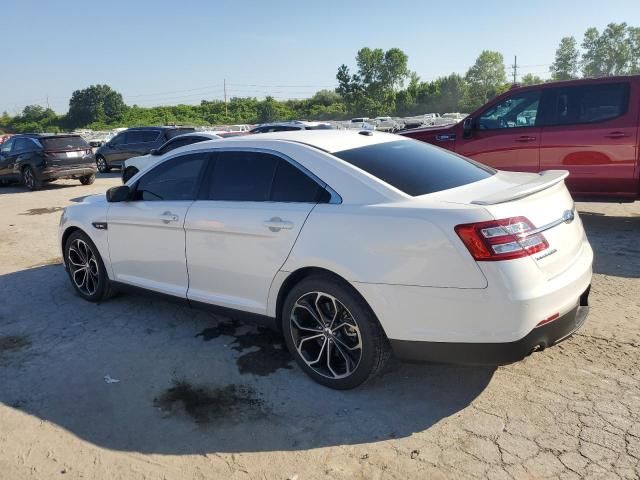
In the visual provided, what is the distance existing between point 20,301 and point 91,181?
1106cm

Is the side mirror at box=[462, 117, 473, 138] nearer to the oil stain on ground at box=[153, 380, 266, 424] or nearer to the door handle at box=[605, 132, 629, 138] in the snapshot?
the door handle at box=[605, 132, 629, 138]

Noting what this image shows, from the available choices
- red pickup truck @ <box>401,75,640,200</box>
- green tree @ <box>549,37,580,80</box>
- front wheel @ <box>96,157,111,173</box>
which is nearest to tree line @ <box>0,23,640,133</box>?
green tree @ <box>549,37,580,80</box>

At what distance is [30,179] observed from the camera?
1503 centimetres

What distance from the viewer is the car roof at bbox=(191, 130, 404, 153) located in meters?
3.74

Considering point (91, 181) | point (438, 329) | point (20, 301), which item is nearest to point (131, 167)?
point (91, 181)

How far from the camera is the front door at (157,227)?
4.26 m

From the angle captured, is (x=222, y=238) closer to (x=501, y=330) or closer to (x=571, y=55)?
(x=501, y=330)

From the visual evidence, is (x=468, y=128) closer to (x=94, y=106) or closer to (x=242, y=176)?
(x=242, y=176)

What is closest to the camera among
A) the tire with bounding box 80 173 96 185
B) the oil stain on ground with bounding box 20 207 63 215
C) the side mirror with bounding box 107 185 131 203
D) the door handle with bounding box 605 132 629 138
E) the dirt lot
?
the dirt lot

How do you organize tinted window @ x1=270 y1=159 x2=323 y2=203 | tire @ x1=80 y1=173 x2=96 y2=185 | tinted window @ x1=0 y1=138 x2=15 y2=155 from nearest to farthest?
Answer: tinted window @ x1=270 y1=159 x2=323 y2=203
tire @ x1=80 y1=173 x2=96 y2=185
tinted window @ x1=0 y1=138 x2=15 y2=155

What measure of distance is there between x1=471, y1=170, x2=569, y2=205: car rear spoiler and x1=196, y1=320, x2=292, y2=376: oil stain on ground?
5.84ft

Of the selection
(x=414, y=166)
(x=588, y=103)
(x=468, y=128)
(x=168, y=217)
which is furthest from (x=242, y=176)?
(x=588, y=103)

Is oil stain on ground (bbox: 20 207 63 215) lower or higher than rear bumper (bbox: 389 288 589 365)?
lower

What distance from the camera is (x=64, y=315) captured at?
496 cm
